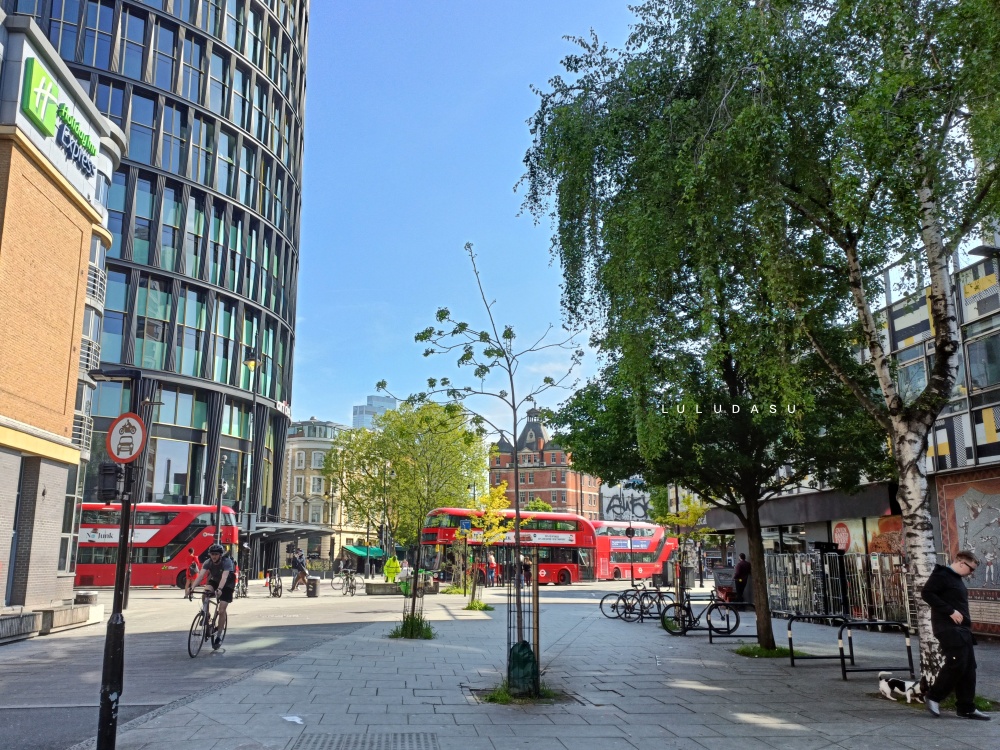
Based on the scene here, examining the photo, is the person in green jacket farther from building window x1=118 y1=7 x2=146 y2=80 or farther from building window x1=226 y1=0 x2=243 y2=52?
building window x1=226 y1=0 x2=243 y2=52

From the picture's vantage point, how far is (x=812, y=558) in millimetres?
21578

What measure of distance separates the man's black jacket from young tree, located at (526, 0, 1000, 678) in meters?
0.70

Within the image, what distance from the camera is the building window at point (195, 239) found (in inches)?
1674

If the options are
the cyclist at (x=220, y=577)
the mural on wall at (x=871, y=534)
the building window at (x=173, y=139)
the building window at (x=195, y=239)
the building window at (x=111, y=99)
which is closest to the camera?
the cyclist at (x=220, y=577)

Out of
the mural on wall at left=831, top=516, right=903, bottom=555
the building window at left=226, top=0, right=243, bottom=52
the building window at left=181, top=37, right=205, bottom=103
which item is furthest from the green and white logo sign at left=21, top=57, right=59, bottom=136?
the building window at left=226, top=0, right=243, bottom=52

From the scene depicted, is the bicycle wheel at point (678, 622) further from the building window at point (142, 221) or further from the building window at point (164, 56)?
the building window at point (164, 56)

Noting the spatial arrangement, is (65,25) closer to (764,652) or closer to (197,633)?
(197,633)

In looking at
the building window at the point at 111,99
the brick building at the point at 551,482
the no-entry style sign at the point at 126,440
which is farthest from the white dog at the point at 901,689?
the brick building at the point at 551,482

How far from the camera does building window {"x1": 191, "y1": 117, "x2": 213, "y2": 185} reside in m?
43.2

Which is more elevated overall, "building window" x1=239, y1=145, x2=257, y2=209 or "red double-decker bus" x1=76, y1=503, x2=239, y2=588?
"building window" x1=239, y1=145, x2=257, y2=209

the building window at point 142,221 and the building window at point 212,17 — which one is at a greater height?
the building window at point 212,17

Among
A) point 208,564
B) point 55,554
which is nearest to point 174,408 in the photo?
point 55,554

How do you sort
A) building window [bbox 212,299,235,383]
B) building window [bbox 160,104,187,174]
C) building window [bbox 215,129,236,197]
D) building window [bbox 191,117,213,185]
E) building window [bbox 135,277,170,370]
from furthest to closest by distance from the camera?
building window [bbox 215,129,236,197] → building window [bbox 212,299,235,383] → building window [bbox 191,117,213,185] → building window [bbox 160,104,187,174] → building window [bbox 135,277,170,370]

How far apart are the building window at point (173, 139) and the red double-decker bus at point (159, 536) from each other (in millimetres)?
18203
